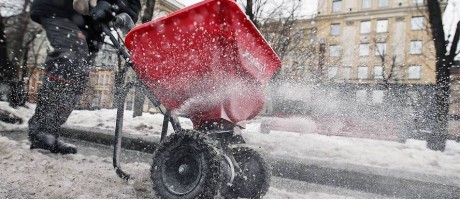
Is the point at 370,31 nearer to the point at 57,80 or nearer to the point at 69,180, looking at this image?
the point at 57,80

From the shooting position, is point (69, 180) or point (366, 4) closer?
point (69, 180)

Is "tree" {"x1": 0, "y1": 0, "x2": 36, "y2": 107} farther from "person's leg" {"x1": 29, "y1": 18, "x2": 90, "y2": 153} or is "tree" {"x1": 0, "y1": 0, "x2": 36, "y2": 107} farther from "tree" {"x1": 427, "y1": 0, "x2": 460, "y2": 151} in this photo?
"tree" {"x1": 427, "y1": 0, "x2": 460, "y2": 151}

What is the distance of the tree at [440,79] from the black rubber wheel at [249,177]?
5.01m

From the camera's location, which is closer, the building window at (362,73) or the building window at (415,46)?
the building window at (415,46)

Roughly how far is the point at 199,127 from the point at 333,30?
47.0m

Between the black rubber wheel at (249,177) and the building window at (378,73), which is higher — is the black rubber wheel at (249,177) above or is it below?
below

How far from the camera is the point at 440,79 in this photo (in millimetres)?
5918

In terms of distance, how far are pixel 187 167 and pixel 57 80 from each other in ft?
4.80

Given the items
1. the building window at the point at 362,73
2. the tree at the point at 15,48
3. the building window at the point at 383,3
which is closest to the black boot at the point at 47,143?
the tree at the point at 15,48

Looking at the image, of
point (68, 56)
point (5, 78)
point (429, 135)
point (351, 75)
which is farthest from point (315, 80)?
point (351, 75)

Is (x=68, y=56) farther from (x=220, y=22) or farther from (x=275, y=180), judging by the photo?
(x=275, y=180)

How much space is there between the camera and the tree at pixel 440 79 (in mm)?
5539

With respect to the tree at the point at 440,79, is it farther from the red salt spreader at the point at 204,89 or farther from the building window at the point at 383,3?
the building window at the point at 383,3

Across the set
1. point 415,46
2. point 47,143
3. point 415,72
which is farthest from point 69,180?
point 415,46
